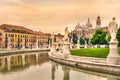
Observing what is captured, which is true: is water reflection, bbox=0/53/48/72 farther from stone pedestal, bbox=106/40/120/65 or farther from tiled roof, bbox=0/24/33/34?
tiled roof, bbox=0/24/33/34

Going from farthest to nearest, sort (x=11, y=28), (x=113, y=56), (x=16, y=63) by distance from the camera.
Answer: (x=11, y=28), (x=16, y=63), (x=113, y=56)

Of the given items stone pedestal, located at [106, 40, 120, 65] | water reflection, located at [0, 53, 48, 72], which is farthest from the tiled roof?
stone pedestal, located at [106, 40, 120, 65]

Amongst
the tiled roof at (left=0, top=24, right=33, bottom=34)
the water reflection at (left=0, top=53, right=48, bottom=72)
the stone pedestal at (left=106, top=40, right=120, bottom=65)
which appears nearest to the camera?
the stone pedestal at (left=106, top=40, right=120, bottom=65)

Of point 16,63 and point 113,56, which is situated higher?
point 113,56

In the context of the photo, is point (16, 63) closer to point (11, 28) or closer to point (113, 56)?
point (113, 56)

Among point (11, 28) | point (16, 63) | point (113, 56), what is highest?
point (11, 28)

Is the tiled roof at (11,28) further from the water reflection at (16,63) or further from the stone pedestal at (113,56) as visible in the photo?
the stone pedestal at (113,56)

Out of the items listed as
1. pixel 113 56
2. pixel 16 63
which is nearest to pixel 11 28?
pixel 16 63

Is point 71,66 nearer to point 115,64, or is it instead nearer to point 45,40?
point 115,64

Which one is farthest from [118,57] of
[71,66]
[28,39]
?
[28,39]

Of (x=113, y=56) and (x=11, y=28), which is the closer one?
(x=113, y=56)

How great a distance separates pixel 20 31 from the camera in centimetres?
13575

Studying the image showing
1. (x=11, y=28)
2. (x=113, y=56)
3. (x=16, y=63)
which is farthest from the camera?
(x=11, y=28)

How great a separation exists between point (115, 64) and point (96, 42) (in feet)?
233
